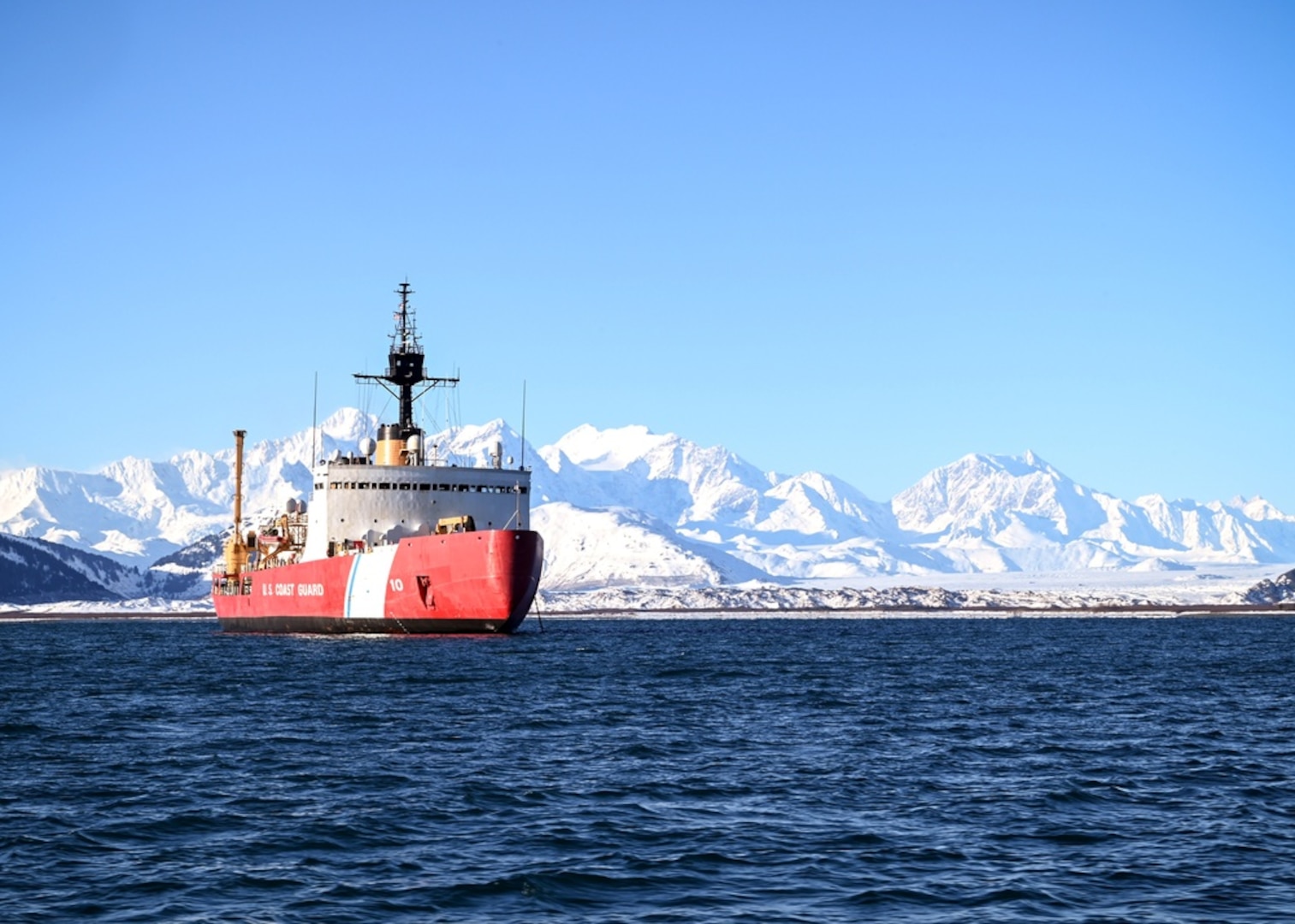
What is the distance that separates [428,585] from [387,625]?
5418 millimetres

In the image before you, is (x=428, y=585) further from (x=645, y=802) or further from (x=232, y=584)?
(x=645, y=802)

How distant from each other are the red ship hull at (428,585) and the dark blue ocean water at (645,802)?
65.7 feet

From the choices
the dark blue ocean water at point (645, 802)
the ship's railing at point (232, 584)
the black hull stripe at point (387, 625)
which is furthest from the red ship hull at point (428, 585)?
the dark blue ocean water at point (645, 802)

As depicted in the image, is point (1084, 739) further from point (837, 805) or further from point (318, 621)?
point (318, 621)

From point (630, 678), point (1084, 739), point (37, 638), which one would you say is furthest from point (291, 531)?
point (1084, 739)

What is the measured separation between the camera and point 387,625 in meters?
79.6

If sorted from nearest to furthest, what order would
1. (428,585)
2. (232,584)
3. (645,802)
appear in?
(645,802) → (428,585) → (232,584)

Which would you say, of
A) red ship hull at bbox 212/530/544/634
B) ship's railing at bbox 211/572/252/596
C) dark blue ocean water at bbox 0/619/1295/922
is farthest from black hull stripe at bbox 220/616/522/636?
dark blue ocean water at bbox 0/619/1295/922

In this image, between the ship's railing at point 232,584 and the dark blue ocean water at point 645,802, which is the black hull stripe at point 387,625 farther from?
the dark blue ocean water at point 645,802

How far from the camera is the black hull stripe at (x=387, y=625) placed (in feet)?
251

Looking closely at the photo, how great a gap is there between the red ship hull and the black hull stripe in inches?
2.2

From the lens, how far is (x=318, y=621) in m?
86.9

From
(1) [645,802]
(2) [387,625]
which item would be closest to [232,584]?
(2) [387,625]

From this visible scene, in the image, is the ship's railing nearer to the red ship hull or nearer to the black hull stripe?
the black hull stripe
